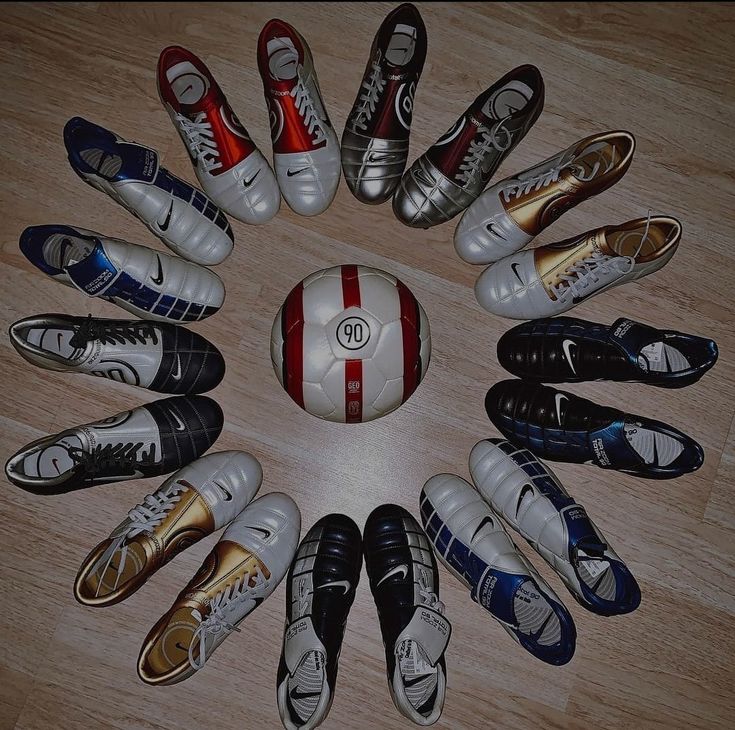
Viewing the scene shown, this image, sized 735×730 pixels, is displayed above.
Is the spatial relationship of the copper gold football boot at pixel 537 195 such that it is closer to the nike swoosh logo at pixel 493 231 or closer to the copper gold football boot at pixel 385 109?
the nike swoosh logo at pixel 493 231

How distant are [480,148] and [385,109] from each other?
11.1 inches

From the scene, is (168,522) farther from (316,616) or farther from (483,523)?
(483,523)

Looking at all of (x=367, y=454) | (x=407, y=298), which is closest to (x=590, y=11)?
(x=407, y=298)

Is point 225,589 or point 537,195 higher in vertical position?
point 537,195

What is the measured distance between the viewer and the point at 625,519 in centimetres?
182

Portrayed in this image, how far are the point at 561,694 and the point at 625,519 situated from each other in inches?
20.5

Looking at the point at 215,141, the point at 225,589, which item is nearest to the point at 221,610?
the point at 225,589

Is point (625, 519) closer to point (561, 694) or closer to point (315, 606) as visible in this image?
point (561, 694)

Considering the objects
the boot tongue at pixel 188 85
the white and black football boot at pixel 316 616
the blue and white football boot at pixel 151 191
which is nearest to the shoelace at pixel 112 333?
the blue and white football boot at pixel 151 191

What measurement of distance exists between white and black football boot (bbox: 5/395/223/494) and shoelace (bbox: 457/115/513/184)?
0.96 m

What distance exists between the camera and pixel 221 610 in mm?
1659

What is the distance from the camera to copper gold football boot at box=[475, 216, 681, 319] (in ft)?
5.58

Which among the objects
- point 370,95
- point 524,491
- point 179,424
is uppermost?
point 370,95

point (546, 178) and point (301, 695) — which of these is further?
point (546, 178)
